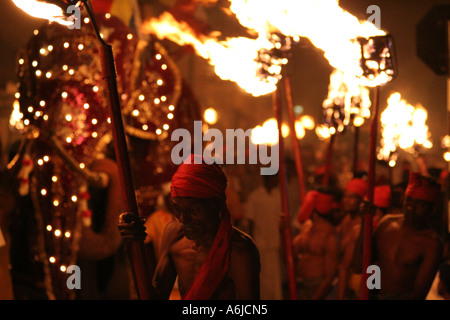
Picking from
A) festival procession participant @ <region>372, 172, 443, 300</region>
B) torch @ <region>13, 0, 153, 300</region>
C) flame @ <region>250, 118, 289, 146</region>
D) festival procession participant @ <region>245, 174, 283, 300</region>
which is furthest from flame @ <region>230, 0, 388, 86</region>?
flame @ <region>250, 118, 289, 146</region>

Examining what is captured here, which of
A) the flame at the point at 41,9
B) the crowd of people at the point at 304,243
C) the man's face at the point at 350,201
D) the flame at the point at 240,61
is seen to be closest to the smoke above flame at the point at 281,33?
the flame at the point at 240,61

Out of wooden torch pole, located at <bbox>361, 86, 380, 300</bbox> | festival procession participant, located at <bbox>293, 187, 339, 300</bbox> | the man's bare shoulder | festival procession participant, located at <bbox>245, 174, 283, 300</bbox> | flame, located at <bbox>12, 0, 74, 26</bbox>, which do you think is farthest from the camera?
festival procession participant, located at <bbox>245, 174, 283, 300</bbox>

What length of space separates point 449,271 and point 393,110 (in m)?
3.06

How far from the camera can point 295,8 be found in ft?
16.0

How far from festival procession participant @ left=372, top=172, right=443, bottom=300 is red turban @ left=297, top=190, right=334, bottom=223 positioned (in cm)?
141

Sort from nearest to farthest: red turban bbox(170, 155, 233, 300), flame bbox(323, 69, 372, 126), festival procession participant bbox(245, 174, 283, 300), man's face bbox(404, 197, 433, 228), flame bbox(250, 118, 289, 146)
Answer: red turban bbox(170, 155, 233, 300)
man's face bbox(404, 197, 433, 228)
flame bbox(323, 69, 372, 126)
festival procession participant bbox(245, 174, 283, 300)
flame bbox(250, 118, 289, 146)

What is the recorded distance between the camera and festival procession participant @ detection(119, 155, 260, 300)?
3.14m

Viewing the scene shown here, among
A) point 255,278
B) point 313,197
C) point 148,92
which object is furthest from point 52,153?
point 255,278

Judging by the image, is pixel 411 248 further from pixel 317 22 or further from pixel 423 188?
pixel 317 22

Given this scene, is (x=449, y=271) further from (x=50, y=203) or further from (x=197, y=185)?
(x=50, y=203)

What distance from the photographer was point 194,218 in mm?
3258

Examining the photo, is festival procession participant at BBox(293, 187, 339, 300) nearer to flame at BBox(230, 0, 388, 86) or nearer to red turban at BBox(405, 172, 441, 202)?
red turban at BBox(405, 172, 441, 202)

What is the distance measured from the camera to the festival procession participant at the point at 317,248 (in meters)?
6.35

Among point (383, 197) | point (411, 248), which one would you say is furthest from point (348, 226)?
point (411, 248)
